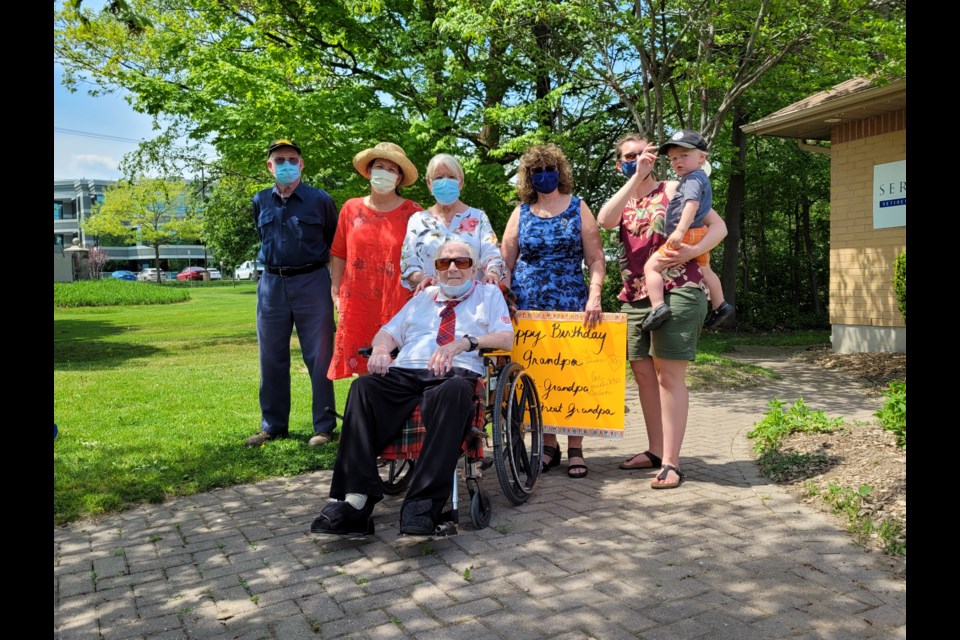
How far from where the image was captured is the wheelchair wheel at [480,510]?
3.82m

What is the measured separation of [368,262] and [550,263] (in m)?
1.28

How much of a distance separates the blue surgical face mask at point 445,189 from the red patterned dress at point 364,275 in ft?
1.92

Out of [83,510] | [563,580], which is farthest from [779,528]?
[83,510]

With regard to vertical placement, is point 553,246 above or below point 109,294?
below

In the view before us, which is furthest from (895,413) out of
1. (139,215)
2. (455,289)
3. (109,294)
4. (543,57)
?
(139,215)

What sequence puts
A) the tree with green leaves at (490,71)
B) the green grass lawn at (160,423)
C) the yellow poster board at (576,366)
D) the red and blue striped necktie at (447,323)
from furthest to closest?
the tree with green leaves at (490,71), the yellow poster board at (576,366), the green grass lawn at (160,423), the red and blue striped necktie at (447,323)

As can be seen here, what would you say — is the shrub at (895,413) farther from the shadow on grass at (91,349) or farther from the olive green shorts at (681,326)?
the shadow on grass at (91,349)

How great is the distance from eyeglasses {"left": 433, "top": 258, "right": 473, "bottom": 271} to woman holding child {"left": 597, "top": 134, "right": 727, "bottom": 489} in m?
0.98

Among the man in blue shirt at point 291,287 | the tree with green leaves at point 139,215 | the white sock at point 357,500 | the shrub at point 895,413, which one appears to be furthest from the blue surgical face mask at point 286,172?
the tree with green leaves at point 139,215

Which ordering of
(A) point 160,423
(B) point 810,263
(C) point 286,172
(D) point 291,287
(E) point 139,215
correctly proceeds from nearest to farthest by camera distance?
1. (C) point 286,172
2. (D) point 291,287
3. (A) point 160,423
4. (B) point 810,263
5. (E) point 139,215

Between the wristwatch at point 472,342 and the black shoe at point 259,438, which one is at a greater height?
the wristwatch at point 472,342

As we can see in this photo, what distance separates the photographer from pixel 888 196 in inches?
459

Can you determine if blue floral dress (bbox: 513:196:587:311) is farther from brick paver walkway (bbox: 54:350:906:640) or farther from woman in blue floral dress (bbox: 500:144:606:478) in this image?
brick paver walkway (bbox: 54:350:906:640)

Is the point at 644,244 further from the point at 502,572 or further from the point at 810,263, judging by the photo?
the point at 810,263
